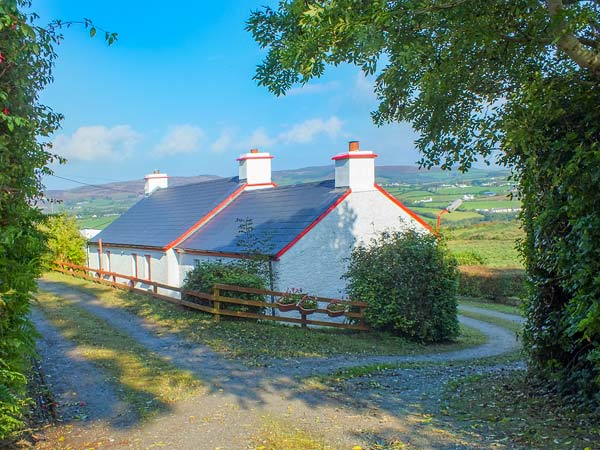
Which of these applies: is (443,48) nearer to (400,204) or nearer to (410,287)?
(410,287)

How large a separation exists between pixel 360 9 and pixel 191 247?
17610 millimetres

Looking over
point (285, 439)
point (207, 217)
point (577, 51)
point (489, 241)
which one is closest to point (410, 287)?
point (577, 51)

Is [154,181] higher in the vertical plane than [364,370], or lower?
higher

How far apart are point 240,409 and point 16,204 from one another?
4.04 metres

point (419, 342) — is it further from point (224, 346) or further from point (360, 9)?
point (360, 9)

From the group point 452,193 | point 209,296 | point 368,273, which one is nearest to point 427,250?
point 368,273

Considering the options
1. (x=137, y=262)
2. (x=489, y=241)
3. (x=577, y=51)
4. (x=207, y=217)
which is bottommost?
(x=137, y=262)

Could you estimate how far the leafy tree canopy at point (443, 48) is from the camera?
22.6 feet

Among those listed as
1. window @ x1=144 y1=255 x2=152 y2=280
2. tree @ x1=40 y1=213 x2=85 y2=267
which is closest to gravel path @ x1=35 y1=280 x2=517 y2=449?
window @ x1=144 y1=255 x2=152 y2=280

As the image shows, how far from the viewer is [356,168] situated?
21.8 metres

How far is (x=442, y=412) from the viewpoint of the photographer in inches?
291

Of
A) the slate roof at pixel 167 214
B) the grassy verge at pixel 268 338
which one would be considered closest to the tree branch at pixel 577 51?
the grassy verge at pixel 268 338

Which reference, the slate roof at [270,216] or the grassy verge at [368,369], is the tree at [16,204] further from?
the slate roof at [270,216]

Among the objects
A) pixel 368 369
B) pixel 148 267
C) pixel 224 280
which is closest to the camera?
pixel 368 369
